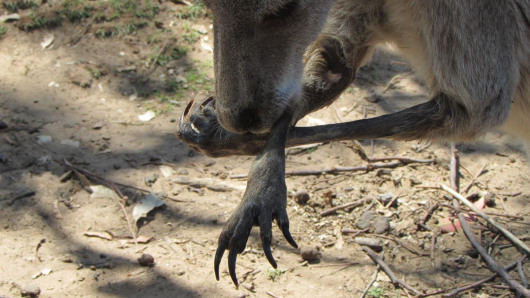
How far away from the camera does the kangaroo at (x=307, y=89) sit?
8.79 ft

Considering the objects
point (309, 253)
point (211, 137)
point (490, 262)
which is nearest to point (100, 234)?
point (211, 137)

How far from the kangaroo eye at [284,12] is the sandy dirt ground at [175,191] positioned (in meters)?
1.38

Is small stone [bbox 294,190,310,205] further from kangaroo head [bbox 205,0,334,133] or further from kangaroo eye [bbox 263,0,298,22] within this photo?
kangaroo eye [bbox 263,0,298,22]

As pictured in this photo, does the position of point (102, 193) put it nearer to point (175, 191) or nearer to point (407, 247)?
point (175, 191)

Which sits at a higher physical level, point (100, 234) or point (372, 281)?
point (372, 281)

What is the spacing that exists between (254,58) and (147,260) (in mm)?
1330

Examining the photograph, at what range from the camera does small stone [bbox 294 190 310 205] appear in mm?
3930

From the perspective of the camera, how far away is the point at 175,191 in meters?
4.08

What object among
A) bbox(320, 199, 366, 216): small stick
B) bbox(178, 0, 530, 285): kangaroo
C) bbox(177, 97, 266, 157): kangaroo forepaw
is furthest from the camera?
bbox(320, 199, 366, 216): small stick

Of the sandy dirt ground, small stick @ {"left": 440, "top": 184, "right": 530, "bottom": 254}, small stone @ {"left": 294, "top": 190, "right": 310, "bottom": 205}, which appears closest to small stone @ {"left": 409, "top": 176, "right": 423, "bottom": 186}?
the sandy dirt ground

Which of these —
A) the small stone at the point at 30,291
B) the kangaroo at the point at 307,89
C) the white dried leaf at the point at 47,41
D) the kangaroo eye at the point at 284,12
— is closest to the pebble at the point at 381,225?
the kangaroo at the point at 307,89

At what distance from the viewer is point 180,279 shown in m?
3.37

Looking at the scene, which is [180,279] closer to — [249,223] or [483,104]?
[249,223]

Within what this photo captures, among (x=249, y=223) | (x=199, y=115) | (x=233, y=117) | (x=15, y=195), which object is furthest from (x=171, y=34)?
(x=249, y=223)
